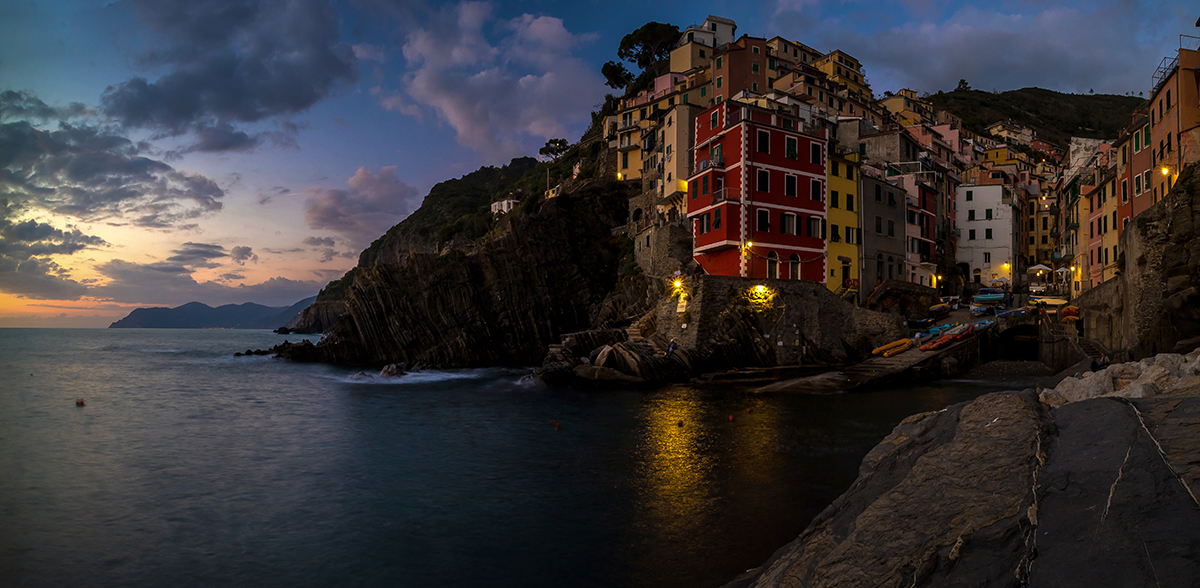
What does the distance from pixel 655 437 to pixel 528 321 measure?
40309mm

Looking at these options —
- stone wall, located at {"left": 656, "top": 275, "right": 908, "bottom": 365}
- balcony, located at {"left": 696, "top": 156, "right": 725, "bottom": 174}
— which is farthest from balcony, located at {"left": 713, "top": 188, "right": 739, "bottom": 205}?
stone wall, located at {"left": 656, "top": 275, "right": 908, "bottom": 365}

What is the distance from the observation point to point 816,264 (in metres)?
47.6

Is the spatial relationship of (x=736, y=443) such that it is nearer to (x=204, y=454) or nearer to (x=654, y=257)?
(x=204, y=454)

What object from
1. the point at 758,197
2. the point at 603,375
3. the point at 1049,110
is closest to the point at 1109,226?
the point at 758,197

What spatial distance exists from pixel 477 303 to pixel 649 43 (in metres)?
62.2

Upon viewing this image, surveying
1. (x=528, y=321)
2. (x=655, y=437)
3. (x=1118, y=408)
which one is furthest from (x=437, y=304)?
(x=1118, y=408)

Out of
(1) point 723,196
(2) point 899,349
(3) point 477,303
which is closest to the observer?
(2) point 899,349

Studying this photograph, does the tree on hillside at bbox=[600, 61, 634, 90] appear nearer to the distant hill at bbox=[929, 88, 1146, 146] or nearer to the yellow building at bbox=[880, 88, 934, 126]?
the yellow building at bbox=[880, 88, 934, 126]

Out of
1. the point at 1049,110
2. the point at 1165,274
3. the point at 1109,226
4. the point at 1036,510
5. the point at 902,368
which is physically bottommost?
the point at 902,368

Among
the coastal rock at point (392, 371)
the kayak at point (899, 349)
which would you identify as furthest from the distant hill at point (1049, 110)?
the coastal rock at point (392, 371)

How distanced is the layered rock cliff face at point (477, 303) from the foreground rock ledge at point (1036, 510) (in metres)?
54.5

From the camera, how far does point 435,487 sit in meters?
18.6

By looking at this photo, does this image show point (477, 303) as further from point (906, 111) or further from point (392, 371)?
point (906, 111)

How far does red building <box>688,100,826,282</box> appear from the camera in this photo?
44438mm
